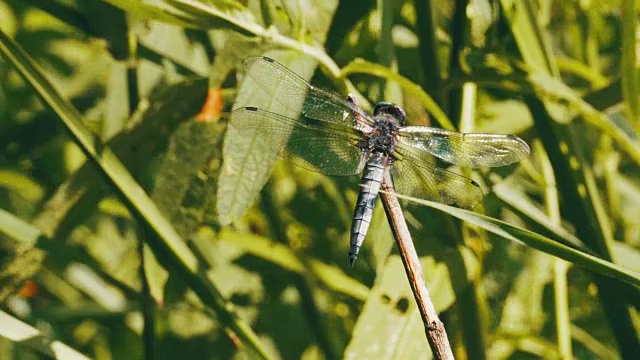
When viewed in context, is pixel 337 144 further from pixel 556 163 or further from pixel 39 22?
pixel 39 22

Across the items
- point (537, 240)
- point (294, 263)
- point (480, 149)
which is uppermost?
point (294, 263)

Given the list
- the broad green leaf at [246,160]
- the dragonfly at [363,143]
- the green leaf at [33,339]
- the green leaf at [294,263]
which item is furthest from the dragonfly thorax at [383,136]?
the green leaf at [33,339]

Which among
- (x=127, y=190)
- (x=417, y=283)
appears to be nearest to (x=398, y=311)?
(x=417, y=283)

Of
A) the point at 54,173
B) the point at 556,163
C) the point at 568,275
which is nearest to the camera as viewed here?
the point at 556,163

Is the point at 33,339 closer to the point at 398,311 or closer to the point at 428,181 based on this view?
the point at 398,311

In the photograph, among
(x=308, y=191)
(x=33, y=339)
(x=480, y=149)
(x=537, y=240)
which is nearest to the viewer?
(x=537, y=240)

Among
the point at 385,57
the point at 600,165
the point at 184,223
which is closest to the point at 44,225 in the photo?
the point at 184,223

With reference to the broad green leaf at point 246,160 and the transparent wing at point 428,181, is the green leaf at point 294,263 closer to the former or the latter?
the transparent wing at point 428,181

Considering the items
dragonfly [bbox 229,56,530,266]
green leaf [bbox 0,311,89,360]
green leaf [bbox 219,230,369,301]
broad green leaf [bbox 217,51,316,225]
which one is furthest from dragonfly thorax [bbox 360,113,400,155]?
green leaf [bbox 0,311,89,360]
